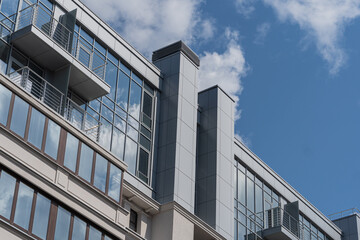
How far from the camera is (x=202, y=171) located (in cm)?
4250

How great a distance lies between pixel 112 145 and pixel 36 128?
8945 millimetres

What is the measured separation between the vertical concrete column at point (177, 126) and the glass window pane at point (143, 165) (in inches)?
27.5

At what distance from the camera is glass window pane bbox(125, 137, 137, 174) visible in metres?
38.0

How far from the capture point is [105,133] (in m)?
37.2

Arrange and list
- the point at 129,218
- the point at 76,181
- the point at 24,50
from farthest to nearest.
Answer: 1. the point at 129,218
2. the point at 24,50
3. the point at 76,181

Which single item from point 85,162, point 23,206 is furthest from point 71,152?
point 23,206

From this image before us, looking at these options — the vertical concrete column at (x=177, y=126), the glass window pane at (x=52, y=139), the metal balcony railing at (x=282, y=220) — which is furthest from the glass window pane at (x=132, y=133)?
the metal balcony railing at (x=282, y=220)

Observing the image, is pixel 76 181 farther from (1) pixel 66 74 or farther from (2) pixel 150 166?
(2) pixel 150 166

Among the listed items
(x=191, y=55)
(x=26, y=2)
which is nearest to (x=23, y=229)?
(x=26, y=2)

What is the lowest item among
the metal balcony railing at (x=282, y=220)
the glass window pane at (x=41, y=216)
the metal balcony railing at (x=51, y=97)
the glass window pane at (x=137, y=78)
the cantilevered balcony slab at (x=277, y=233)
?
the glass window pane at (x=41, y=216)

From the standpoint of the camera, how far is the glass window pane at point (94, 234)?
29.7 meters

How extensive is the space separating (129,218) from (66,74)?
757 centimetres

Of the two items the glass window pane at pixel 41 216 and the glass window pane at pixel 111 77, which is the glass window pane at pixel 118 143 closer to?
the glass window pane at pixel 111 77

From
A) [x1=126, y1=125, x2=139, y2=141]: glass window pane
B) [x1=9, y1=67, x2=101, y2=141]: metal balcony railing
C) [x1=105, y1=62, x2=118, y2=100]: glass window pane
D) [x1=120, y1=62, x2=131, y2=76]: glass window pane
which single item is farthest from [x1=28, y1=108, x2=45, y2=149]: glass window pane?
[x1=120, y1=62, x2=131, y2=76]: glass window pane
